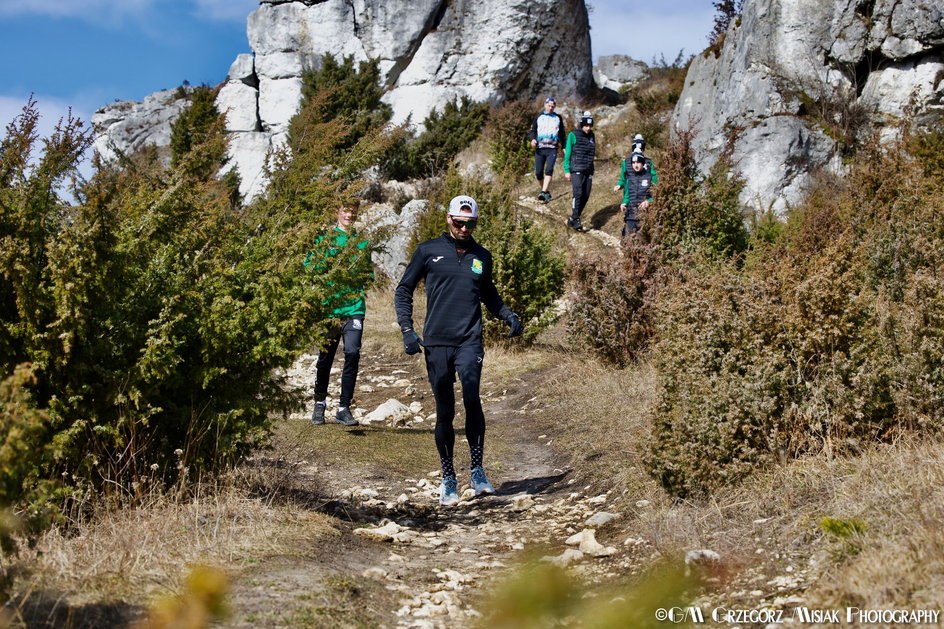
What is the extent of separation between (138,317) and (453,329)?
7.39ft

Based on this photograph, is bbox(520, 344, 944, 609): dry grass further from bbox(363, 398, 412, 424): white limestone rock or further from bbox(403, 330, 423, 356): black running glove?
bbox(363, 398, 412, 424): white limestone rock

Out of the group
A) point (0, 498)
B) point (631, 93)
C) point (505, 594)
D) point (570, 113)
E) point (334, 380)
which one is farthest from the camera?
point (631, 93)

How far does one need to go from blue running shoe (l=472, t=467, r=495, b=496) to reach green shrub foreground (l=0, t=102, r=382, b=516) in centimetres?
170

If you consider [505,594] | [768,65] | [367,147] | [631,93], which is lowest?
[505,594]

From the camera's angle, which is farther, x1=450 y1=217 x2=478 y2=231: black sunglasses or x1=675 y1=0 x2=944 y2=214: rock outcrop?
x1=675 y1=0 x2=944 y2=214: rock outcrop

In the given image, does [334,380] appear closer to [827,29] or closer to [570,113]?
[827,29]

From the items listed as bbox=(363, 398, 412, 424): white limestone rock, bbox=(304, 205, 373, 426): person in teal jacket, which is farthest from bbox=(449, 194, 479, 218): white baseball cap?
bbox=(363, 398, 412, 424): white limestone rock

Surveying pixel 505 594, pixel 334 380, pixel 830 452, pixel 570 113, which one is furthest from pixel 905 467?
pixel 570 113

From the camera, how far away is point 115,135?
112 ft

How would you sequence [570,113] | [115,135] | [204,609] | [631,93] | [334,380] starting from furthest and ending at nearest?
[115,135], [631,93], [570,113], [334,380], [204,609]

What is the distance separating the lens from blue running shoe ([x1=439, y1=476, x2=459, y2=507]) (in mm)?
5930

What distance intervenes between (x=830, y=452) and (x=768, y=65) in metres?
15.9

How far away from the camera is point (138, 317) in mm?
4531

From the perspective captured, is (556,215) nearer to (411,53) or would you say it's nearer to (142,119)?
(411,53)
